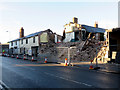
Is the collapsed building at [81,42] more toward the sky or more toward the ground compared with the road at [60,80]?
more toward the sky

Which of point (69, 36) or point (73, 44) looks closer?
point (73, 44)

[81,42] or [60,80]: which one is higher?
[81,42]

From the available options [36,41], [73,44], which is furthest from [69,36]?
[36,41]

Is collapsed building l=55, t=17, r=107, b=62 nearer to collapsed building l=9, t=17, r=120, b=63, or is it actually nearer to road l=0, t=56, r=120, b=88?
collapsed building l=9, t=17, r=120, b=63

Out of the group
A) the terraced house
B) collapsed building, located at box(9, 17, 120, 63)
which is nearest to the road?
collapsed building, located at box(9, 17, 120, 63)

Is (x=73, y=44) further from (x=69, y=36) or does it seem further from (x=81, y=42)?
(x=69, y=36)

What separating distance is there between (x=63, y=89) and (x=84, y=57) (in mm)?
17103

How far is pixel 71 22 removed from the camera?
129 feet

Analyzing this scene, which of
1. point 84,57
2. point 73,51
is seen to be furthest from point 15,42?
point 84,57

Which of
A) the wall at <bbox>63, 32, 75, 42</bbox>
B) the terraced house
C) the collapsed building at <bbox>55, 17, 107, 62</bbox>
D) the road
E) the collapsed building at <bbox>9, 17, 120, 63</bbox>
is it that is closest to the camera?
the road

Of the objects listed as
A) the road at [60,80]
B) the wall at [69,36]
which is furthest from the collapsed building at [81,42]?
the road at [60,80]

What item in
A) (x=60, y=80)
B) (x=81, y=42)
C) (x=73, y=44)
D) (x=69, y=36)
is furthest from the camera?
(x=69, y=36)

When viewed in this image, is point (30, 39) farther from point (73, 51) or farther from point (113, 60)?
point (113, 60)

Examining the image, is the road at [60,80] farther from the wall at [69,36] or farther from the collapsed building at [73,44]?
the wall at [69,36]
